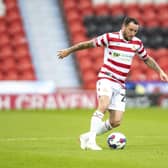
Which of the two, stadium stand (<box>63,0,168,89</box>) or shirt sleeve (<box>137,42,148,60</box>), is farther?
stadium stand (<box>63,0,168,89</box>)

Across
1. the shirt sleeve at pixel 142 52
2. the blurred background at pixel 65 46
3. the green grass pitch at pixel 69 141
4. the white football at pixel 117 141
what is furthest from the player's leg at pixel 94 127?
the blurred background at pixel 65 46

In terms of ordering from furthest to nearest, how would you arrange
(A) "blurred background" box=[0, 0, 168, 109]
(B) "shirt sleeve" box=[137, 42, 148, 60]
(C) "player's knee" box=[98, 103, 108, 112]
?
1. (A) "blurred background" box=[0, 0, 168, 109]
2. (B) "shirt sleeve" box=[137, 42, 148, 60]
3. (C) "player's knee" box=[98, 103, 108, 112]

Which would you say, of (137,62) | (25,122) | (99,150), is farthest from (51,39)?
(99,150)

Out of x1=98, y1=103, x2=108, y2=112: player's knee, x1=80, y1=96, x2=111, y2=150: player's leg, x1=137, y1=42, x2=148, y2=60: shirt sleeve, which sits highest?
x1=137, y1=42, x2=148, y2=60: shirt sleeve

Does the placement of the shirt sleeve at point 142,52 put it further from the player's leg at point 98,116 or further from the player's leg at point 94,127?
the player's leg at point 94,127

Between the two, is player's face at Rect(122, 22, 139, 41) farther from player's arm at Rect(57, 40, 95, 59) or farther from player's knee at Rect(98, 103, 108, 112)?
player's knee at Rect(98, 103, 108, 112)

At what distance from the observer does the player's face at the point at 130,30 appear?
11.7 metres

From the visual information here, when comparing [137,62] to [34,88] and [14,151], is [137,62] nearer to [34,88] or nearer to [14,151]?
[34,88]

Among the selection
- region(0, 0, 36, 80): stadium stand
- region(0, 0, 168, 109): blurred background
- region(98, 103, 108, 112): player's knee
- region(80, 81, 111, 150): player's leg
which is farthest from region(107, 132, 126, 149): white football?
region(0, 0, 36, 80): stadium stand

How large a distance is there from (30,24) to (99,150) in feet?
61.2

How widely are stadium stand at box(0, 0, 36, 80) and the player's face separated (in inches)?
618

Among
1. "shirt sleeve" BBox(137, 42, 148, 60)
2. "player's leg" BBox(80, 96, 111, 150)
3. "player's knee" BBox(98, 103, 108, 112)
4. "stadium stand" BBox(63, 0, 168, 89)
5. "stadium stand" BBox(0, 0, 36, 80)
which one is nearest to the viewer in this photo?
"player's leg" BBox(80, 96, 111, 150)

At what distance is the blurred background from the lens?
84.1 feet

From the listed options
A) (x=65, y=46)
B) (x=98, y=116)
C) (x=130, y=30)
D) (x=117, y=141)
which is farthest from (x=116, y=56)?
(x=65, y=46)
